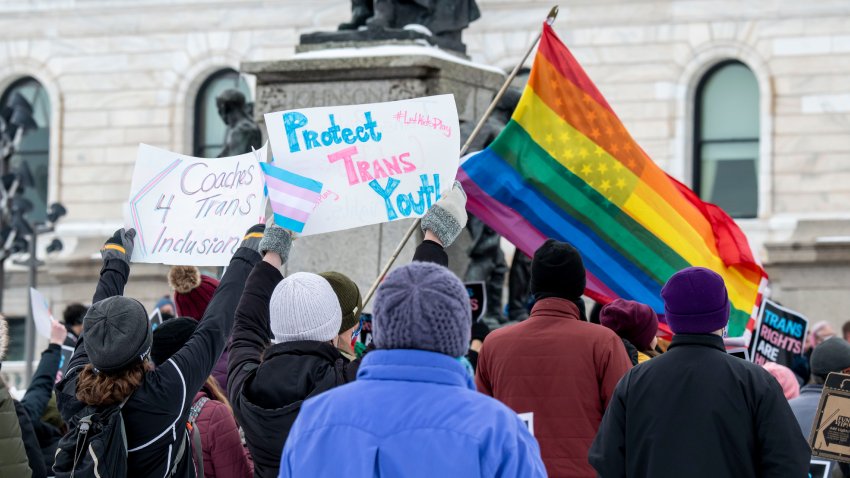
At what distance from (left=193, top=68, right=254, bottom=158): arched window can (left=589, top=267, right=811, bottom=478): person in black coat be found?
26.4 meters

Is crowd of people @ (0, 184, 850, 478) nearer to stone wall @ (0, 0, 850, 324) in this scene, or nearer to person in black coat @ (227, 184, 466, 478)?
person in black coat @ (227, 184, 466, 478)

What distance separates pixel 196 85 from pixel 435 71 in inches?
897

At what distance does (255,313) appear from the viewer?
575cm

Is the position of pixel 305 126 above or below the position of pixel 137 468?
above

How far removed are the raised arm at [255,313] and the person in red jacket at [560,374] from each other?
3.20ft

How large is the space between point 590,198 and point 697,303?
2.82m

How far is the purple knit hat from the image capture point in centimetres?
572

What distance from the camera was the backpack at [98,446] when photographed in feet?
17.5

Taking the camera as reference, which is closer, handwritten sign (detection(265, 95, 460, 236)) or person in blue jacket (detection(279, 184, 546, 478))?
person in blue jacket (detection(279, 184, 546, 478))

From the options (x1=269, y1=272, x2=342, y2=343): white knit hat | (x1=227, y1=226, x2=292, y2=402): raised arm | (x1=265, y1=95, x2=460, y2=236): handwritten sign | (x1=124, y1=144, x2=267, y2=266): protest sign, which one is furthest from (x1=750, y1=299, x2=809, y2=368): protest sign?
(x1=269, y1=272, x2=342, y2=343): white knit hat

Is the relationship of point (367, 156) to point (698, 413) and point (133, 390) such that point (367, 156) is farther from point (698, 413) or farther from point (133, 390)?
point (698, 413)

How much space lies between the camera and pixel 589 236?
8523mm

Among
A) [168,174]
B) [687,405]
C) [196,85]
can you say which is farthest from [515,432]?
[196,85]

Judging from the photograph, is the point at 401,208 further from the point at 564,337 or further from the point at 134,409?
the point at 134,409
